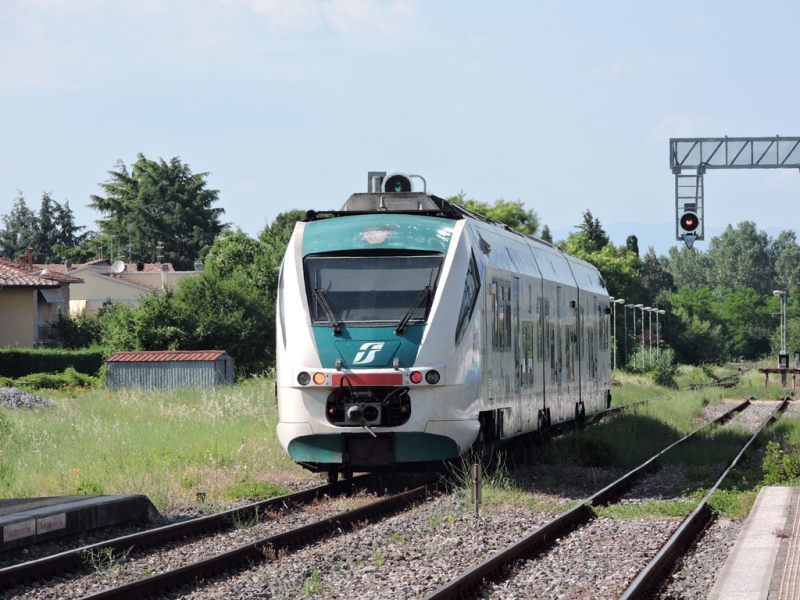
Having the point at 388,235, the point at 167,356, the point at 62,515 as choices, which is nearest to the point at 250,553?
the point at 62,515

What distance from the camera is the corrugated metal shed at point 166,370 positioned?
35.2 m

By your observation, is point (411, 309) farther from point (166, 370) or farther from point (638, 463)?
point (166, 370)

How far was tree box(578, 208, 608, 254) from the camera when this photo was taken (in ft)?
387

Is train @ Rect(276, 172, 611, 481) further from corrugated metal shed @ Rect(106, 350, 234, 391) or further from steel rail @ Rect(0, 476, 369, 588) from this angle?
corrugated metal shed @ Rect(106, 350, 234, 391)

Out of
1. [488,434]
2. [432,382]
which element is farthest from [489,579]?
[488,434]

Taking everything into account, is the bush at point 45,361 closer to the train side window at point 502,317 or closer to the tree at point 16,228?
the train side window at point 502,317

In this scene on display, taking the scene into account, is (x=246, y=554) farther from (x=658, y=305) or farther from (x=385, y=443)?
(x=658, y=305)

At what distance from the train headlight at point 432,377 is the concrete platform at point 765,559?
143 inches

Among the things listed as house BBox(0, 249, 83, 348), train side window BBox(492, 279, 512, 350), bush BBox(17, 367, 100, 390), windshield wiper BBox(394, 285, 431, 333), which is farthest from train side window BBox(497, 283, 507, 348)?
house BBox(0, 249, 83, 348)

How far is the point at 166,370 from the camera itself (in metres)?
35.4

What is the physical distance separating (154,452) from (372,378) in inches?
215

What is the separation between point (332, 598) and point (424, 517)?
150 inches

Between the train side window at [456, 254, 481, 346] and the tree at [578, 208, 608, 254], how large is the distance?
345 ft

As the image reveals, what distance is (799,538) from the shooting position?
9383mm
